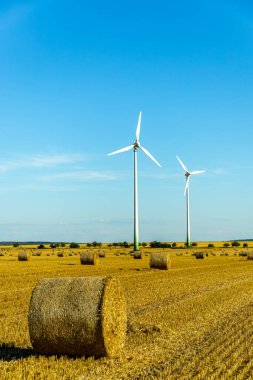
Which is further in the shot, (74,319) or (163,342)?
(163,342)

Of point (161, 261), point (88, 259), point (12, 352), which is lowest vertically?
point (12, 352)

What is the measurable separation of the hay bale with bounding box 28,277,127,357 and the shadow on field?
0.31 m

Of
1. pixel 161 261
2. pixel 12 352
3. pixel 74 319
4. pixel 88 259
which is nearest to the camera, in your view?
pixel 74 319

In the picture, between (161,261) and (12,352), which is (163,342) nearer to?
(12,352)

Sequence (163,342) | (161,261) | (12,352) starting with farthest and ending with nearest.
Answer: (161,261) < (163,342) < (12,352)

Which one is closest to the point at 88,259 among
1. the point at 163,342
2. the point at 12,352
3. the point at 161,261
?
the point at 161,261

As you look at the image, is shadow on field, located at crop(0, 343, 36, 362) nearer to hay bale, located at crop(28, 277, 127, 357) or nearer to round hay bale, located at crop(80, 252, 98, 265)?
hay bale, located at crop(28, 277, 127, 357)

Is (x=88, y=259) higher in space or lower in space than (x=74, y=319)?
higher

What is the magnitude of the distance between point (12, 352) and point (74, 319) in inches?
63.5

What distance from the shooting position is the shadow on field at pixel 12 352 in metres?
10.6

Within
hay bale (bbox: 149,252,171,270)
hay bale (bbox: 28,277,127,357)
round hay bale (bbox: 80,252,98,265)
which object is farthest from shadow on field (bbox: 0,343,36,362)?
round hay bale (bbox: 80,252,98,265)

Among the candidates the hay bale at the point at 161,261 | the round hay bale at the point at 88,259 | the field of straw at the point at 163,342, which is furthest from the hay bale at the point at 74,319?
the round hay bale at the point at 88,259

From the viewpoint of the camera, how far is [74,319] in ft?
35.1

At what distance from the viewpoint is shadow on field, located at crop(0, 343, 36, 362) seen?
1059cm
